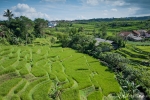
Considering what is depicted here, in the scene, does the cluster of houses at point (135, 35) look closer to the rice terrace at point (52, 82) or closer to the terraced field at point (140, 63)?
the terraced field at point (140, 63)

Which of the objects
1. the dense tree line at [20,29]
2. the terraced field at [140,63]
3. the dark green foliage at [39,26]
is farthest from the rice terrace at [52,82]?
the dark green foliage at [39,26]

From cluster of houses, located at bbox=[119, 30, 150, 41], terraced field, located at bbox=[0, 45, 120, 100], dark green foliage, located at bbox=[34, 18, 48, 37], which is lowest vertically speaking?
terraced field, located at bbox=[0, 45, 120, 100]

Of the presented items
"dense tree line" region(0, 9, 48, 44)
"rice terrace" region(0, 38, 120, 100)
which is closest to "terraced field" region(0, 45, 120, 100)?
"rice terrace" region(0, 38, 120, 100)

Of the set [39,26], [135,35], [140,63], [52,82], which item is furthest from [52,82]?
[135,35]

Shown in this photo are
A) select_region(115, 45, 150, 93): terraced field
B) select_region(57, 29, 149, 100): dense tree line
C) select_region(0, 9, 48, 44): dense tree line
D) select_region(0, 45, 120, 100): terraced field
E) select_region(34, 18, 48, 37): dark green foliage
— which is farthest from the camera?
select_region(34, 18, 48, 37): dark green foliage

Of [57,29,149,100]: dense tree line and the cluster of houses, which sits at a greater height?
the cluster of houses

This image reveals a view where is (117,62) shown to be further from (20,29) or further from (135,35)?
(135,35)

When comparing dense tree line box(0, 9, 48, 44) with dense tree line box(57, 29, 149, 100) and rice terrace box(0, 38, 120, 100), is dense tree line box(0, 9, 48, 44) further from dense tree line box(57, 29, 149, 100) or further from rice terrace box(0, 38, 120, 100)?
rice terrace box(0, 38, 120, 100)

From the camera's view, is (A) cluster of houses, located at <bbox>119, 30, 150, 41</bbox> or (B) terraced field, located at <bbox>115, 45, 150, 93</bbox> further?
(A) cluster of houses, located at <bbox>119, 30, 150, 41</bbox>
